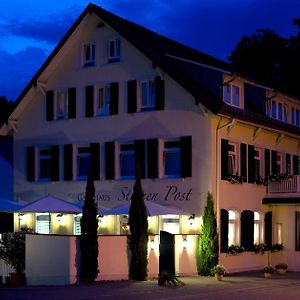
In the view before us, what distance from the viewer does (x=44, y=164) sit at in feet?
116

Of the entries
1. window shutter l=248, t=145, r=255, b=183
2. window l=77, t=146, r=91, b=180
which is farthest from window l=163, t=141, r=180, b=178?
window l=77, t=146, r=91, b=180

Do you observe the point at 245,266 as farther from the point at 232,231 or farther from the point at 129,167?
the point at 129,167

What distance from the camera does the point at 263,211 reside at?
3319cm

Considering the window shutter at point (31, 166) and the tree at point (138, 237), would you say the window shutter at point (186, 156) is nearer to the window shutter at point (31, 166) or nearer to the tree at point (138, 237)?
the tree at point (138, 237)

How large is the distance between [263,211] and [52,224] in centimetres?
910

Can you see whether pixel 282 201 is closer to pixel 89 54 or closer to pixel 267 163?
pixel 267 163

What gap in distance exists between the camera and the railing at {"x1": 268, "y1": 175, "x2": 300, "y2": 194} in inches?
1265

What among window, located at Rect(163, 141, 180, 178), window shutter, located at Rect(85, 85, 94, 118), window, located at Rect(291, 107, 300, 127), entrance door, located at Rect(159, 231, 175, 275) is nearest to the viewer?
entrance door, located at Rect(159, 231, 175, 275)

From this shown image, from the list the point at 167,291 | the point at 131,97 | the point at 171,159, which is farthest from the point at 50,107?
the point at 167,291

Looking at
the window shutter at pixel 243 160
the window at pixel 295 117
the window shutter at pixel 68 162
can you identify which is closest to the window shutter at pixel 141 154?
the window shutter at pixel 68 162

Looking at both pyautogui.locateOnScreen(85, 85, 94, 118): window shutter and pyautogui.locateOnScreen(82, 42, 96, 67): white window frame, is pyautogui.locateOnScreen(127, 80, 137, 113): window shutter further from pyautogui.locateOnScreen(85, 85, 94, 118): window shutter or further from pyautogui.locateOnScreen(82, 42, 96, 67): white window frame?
pyautogui.locateOnScreen(82, 42, 96, 67): white window frame

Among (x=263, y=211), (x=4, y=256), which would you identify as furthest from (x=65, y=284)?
(x=263, y=211)

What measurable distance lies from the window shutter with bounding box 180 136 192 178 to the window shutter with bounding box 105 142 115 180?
3.60m

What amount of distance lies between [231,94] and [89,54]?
6.47 meters
